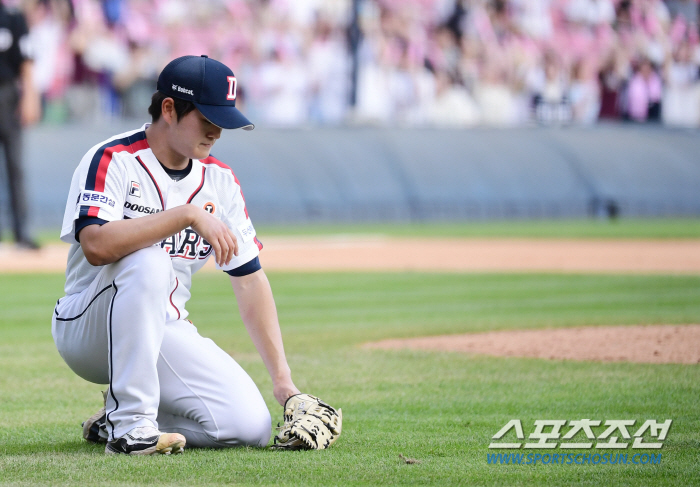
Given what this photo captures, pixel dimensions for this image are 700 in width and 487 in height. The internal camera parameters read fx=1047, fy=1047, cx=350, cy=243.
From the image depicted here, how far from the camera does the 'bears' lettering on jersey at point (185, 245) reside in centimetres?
371

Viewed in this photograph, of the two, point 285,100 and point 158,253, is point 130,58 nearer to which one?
point 285,100

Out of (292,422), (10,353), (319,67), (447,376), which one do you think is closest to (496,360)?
(447,376)

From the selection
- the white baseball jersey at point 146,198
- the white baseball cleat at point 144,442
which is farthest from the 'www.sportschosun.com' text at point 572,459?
the white baseball jersey at point 146,198

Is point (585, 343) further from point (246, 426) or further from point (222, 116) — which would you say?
point (222, 116)

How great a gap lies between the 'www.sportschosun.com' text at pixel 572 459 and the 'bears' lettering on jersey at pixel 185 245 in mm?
1249

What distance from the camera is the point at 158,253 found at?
3477 millimetres

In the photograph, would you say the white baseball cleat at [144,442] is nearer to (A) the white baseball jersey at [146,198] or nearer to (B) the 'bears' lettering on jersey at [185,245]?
(A) the white baseball jersey at [146,198]

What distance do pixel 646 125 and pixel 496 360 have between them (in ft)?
50.8

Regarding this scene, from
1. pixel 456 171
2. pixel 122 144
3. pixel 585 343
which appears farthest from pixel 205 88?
pixel 456 171

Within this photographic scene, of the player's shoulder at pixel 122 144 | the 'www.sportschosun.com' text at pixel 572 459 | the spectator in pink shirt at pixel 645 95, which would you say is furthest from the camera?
the spectator in pink shirt at pixel 645 95

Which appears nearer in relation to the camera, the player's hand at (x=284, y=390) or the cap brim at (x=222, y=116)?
the cap brim at (x=222, y=116)

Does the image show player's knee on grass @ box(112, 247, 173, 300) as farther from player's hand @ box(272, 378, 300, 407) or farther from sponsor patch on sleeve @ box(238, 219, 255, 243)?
player's hand @ box(272, 378, 300, 407)

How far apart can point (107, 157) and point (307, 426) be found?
115cm

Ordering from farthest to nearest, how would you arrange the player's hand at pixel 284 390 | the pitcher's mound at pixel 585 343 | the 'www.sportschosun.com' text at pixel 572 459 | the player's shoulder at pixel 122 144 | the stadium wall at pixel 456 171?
the stadium wall at pixel 456 171
the pitcher's mound at pixel 585 343
the player's hand at pixel 284 390
the player's shoulder at pixel 122 144
the 'www.sportschosun.com' text at pixel 572 459
